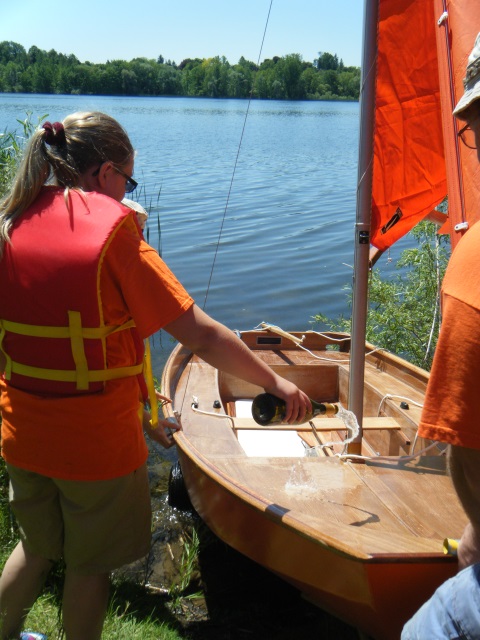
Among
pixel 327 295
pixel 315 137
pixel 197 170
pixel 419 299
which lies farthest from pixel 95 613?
pixel 315 137

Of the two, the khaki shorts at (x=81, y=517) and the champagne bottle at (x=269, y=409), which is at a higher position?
the champagne bottle at (x=269, y=409)

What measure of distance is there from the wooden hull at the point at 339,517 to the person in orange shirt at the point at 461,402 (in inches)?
32.2

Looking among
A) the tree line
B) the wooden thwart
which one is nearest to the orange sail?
the wooden thwart

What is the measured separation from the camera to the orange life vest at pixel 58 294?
Answer: 6.72ft

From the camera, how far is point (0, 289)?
2.13m

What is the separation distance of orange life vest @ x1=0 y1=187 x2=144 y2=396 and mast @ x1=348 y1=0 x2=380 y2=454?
5.39ft

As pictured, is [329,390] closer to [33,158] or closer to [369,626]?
[369,626]

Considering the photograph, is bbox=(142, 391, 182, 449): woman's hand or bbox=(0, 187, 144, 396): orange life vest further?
bbox=(142, 391, 182, 449): woman's hand

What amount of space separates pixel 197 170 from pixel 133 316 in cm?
1935

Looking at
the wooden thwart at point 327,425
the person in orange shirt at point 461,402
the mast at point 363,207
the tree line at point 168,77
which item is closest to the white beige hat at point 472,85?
the person in orange shirt at point 461,402

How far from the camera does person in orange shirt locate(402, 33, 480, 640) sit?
4.93 ft

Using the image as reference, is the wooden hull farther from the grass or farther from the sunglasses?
the sunglasses

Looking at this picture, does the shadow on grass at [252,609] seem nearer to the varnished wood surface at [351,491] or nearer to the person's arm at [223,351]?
the varnished wood surface at [351,491]

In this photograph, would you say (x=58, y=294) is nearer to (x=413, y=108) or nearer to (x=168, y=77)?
(x=413, y=108)
